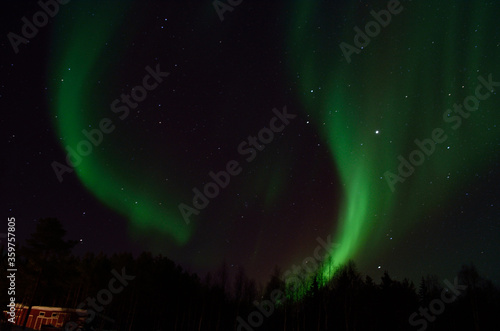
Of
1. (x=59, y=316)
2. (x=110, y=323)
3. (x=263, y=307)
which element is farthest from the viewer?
(x=263, y=307)

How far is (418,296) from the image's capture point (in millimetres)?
52188

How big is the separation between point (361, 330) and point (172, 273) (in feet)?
98.1

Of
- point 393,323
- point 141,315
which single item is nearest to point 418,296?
point 393,323

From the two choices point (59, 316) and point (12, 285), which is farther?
point (59, 316)

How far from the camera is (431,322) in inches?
1838

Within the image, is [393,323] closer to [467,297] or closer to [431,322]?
[431,322]

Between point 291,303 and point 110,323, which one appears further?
point 291,303

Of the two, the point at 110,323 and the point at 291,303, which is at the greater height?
the point at 291,303

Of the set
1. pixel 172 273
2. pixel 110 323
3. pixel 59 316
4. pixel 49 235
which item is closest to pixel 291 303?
pixel 172 273

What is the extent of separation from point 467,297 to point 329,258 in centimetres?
2031

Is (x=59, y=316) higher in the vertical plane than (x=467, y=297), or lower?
lower

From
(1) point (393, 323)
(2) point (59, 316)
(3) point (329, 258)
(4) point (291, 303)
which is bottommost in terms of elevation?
(2) point (59, 316)

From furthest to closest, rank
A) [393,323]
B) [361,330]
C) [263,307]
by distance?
[263,307] → [361,330] → [393,323]

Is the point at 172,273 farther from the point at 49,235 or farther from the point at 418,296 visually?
the point at 418,296
